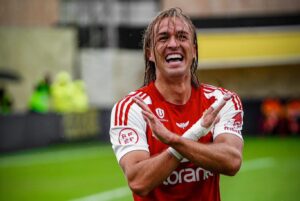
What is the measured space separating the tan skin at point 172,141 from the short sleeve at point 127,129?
7 cm

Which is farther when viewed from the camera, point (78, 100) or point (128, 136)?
point (78, 100)

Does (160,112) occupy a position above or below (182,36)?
below

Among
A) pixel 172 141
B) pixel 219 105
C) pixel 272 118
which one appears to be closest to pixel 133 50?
pixel 272 118

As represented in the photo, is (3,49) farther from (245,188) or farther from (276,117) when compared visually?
(245,188)

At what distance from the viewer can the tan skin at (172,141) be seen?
16.6 ft

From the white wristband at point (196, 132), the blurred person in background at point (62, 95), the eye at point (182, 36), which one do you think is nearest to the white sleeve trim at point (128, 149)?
the white wristband at point (196, 132)

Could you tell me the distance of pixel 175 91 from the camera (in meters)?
5.65

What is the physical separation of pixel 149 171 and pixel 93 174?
1205 centimetres

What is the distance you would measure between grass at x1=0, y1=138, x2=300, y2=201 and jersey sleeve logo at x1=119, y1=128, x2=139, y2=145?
687 centimetres

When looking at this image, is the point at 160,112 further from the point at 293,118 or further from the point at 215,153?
the point at 293,118

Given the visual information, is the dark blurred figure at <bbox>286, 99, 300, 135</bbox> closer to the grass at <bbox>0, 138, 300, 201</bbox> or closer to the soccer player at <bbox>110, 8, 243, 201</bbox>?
the grass at <bbox>0, 138, 300, 201</bbox>

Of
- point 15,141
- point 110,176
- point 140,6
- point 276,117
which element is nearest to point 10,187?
point 110,176

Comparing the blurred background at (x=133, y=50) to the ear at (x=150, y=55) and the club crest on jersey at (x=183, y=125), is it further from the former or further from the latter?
the club crest on jersey at (x=183, y=125)

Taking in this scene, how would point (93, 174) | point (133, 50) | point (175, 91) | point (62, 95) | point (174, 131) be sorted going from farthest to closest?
point (133, 50)
point (62, 95)
point (93, 174)
point (175, 91)
point (174, 131)
